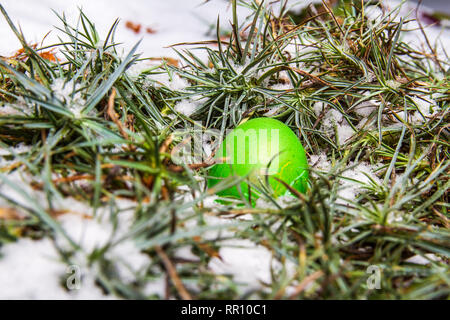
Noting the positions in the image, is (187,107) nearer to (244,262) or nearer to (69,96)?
(69,96)

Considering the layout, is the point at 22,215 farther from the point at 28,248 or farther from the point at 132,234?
the point at 132,234

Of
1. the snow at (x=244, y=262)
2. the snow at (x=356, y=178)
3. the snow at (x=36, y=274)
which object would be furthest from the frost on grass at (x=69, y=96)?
the snow at (x=356, y=178)

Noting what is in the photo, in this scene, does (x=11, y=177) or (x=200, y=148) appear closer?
(x=11, y=177)

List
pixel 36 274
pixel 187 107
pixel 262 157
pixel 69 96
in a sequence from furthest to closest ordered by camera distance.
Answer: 1. pixel 187 107
2. pixel 262 157
3. pixel 69 96
4. pixel 36 274

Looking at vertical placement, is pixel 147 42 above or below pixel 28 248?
above

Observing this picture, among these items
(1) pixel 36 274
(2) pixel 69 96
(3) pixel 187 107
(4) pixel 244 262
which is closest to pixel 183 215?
(4) pixel 244 262
